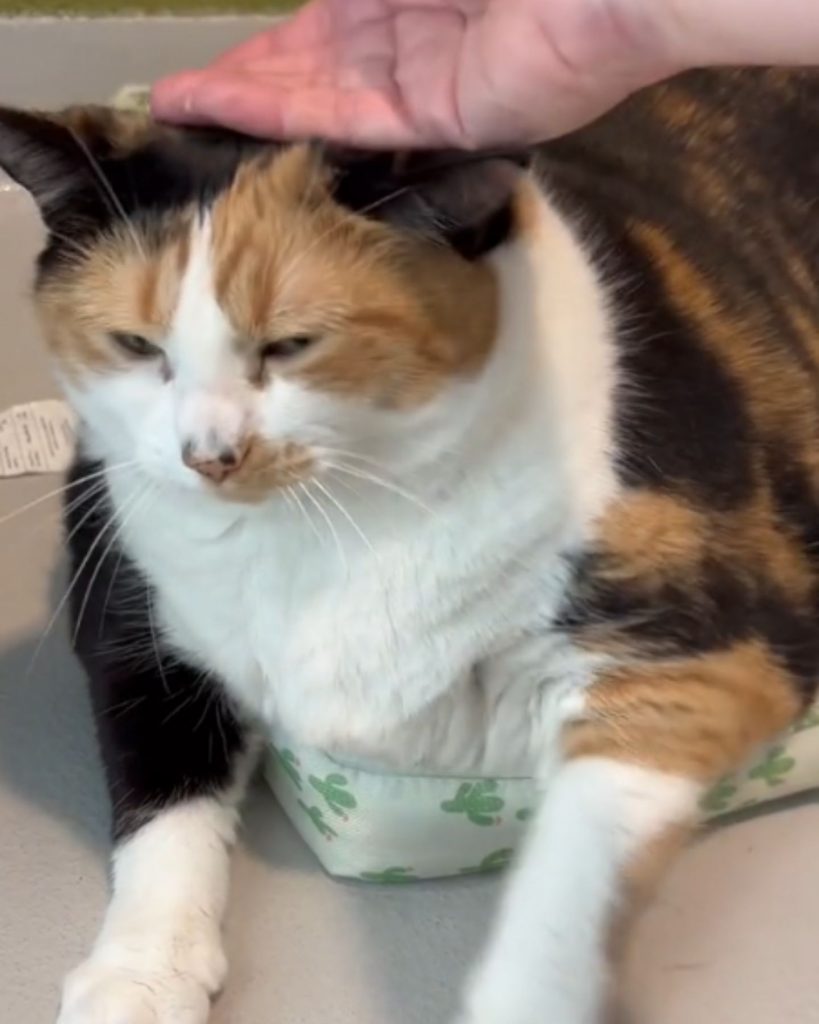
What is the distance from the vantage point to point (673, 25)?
0.72 m

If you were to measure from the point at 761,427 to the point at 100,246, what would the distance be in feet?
1.42

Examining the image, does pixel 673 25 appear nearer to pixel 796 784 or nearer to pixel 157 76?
pixel 796 784

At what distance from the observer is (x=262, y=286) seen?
75 cm

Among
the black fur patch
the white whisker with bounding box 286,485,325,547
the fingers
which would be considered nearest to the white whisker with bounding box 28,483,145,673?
the black fur patch

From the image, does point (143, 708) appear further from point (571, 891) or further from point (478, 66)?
point (478, 66)

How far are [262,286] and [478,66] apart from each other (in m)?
0.17

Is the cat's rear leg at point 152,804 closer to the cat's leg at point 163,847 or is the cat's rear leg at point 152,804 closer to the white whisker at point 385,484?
the cat's leg at point 163,847

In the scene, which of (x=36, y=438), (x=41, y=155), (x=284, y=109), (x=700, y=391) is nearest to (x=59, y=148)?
(x=41, y=155)

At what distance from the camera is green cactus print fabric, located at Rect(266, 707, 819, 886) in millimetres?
985

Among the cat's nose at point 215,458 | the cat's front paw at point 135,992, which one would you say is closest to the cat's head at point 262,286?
the cat's nose at point 215,458

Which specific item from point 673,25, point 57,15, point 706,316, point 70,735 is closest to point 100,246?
point 673,25

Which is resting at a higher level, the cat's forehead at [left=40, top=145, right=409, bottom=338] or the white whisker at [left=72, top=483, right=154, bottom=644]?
the cat's forehead at [left=40, top=145, right=409, bottom=338]

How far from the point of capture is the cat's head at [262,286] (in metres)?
0.75

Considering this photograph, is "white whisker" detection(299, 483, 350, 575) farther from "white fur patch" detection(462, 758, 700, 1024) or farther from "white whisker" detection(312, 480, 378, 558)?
"white fur patch" detection(462, 758, 700, 1024)
